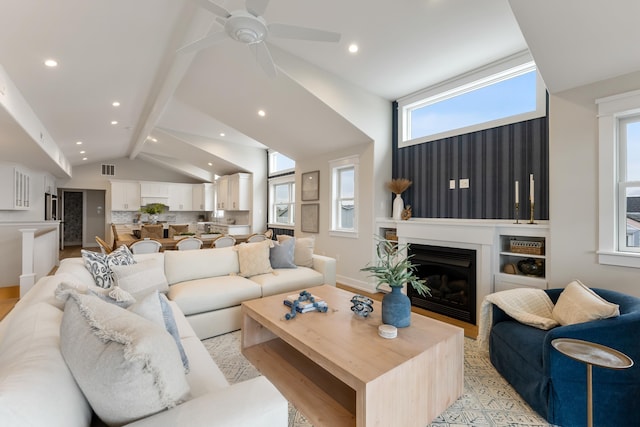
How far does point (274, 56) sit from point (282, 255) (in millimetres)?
2557

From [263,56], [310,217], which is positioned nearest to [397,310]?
[263,56]

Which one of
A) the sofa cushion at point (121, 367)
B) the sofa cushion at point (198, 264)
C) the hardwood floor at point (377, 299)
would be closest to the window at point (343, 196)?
the hardwood floor at point (377, 299)

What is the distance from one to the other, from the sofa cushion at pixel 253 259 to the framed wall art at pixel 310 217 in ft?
7.19

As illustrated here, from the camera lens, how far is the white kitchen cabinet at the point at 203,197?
33.2ft

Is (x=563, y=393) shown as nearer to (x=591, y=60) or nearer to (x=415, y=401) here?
(x=415, y=401)

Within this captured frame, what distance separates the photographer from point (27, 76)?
3.02 meters

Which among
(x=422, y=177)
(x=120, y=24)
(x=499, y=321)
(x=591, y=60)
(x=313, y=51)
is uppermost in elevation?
(x=313, y=51)

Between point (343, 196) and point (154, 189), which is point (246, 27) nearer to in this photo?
point (343, 196)

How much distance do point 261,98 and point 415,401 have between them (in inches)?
168

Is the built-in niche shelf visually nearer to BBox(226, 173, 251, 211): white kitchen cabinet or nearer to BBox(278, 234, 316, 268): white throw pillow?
BBox(278, 234, 316, 268): white throw pillow

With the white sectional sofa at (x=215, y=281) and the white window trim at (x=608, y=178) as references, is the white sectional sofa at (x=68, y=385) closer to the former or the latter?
the white sectional sofa at (x=215, y=281)

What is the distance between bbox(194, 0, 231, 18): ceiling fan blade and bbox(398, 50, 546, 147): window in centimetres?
329

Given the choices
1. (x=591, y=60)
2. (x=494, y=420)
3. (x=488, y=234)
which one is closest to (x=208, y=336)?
(x=494, y=420)

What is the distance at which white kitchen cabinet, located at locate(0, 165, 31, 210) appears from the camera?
5580 millimetres
